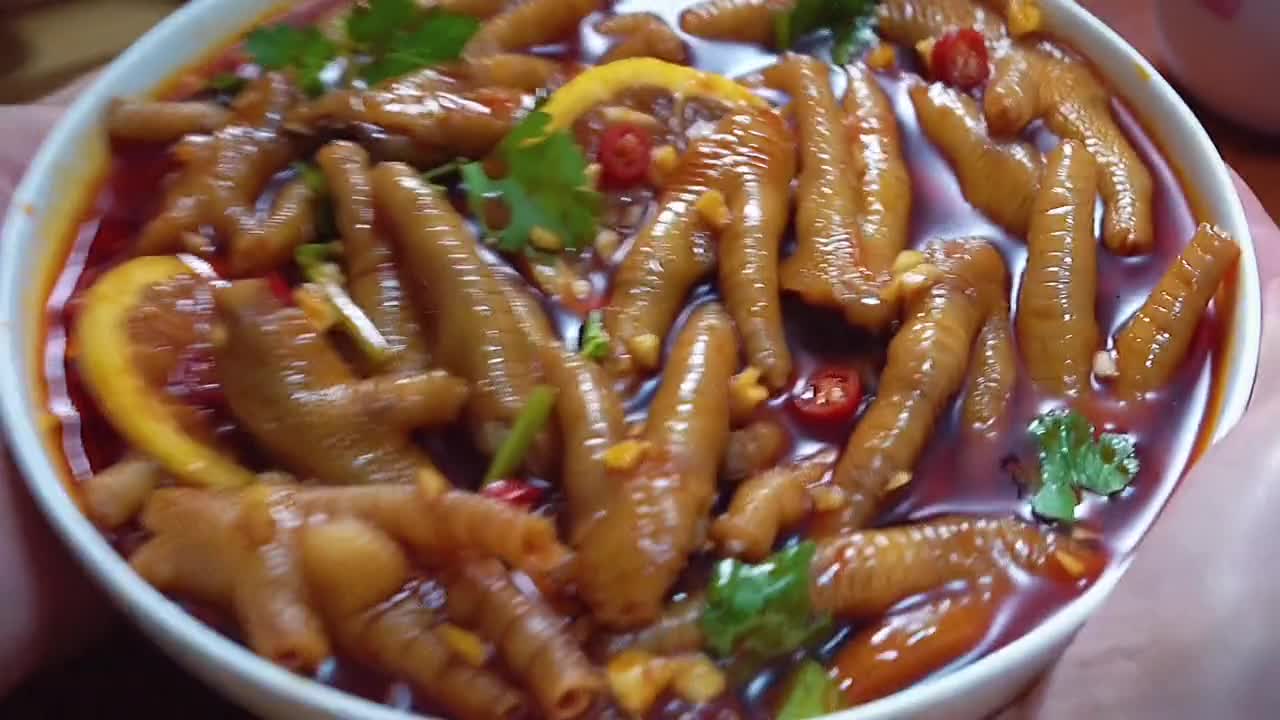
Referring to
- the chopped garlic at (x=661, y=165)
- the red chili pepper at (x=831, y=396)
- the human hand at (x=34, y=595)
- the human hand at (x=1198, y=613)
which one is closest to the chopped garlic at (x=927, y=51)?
the chopped garlic at (x=661, y=165)

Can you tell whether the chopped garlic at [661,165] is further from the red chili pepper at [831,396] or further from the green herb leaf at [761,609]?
the green herb leaf at [761,609]

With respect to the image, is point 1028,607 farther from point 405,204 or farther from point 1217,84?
point 1217,84

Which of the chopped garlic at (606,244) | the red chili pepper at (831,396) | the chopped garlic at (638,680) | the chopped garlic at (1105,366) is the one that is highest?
the chopped garlic at (1105,366)

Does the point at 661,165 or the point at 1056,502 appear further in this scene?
the point at 661,165

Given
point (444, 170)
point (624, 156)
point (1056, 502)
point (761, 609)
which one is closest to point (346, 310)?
point (444, 170)

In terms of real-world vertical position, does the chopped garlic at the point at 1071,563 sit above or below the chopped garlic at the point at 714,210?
above

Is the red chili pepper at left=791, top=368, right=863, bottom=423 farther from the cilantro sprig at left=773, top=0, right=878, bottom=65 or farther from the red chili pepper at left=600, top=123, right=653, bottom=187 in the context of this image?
the cilantro sprig at left=773, top=0, right=878, bottom=65

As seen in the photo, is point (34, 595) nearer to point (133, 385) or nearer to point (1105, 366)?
point (133, 385)
